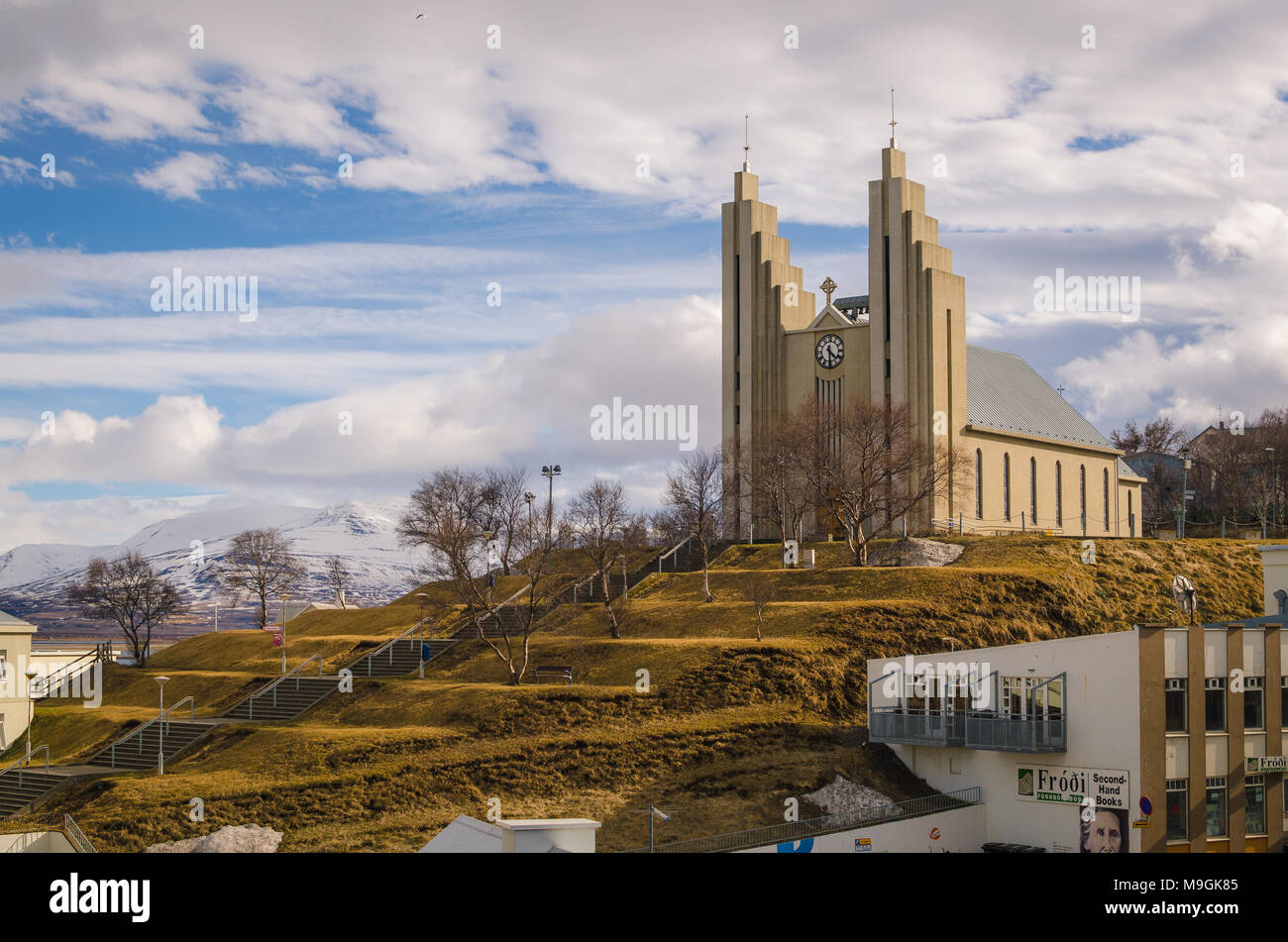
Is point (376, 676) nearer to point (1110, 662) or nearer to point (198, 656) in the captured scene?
point (198, 656)

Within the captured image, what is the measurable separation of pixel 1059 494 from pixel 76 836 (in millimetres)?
67913

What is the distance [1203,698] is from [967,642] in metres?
17.2

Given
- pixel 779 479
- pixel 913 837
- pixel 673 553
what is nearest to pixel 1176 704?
pixel 913 837

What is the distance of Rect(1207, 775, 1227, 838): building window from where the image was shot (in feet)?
121

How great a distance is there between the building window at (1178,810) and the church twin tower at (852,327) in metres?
40.1

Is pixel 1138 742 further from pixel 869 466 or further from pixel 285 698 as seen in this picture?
pixel 869 466

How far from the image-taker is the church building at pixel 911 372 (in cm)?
7925

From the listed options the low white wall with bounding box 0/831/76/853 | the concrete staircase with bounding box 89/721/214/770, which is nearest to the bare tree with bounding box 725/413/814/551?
the concrete staircase with bounding box 89/721/214/770

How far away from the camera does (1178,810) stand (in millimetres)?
36156

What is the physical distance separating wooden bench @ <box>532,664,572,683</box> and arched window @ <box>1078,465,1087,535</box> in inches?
1963

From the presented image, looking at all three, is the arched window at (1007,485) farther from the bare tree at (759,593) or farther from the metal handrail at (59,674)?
the metal handrail at (59,674)
